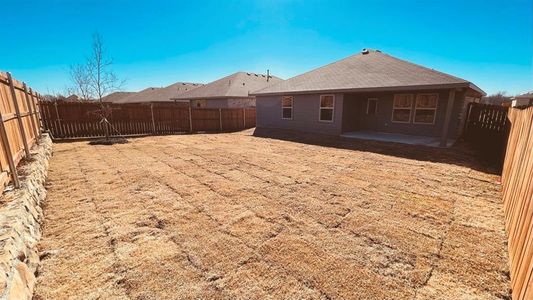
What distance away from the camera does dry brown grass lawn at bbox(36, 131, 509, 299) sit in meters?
2.19

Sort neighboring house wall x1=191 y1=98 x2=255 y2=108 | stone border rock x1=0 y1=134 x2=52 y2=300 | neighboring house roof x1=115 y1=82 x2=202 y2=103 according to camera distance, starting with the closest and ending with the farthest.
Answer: stone border rock x1=0 y1=134 x2=52 y2=300 → neighboring house wall x1=191 y1=98 x2=255 y2=108 → neighboring house roof x1=115 y1=82 x2=202 y2=103

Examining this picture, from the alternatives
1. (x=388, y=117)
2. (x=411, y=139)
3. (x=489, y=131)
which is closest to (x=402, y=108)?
(x=388, y=117)

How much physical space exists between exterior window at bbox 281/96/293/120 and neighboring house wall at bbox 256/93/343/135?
226 mm

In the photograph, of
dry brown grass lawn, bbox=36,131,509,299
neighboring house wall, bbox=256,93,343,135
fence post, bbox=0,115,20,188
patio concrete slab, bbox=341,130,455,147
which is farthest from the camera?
neighboring house wall, bbox=256,93,343,135

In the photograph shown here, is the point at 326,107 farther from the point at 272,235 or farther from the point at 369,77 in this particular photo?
the point at 272,235

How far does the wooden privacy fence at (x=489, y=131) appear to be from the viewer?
6.93 metres

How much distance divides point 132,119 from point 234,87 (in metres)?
10.7

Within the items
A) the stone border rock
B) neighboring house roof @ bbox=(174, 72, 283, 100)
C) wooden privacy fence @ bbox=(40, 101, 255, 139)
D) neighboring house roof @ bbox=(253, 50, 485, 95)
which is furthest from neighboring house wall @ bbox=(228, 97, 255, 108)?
the stone border rock

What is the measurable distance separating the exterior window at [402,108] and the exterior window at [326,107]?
302 centimetres

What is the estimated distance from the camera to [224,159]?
7.18 m

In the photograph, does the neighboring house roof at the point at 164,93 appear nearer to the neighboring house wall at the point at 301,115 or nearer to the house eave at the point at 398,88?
the neighboring house wall at the point at 301,115

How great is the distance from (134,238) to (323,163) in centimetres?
506

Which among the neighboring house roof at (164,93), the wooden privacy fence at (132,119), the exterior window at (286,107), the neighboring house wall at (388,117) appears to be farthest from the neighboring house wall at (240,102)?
the neighboring house roof at (164,93)

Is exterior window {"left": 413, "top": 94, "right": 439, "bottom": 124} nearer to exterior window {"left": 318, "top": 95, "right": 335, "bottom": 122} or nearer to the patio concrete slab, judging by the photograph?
the patio concrete slab
